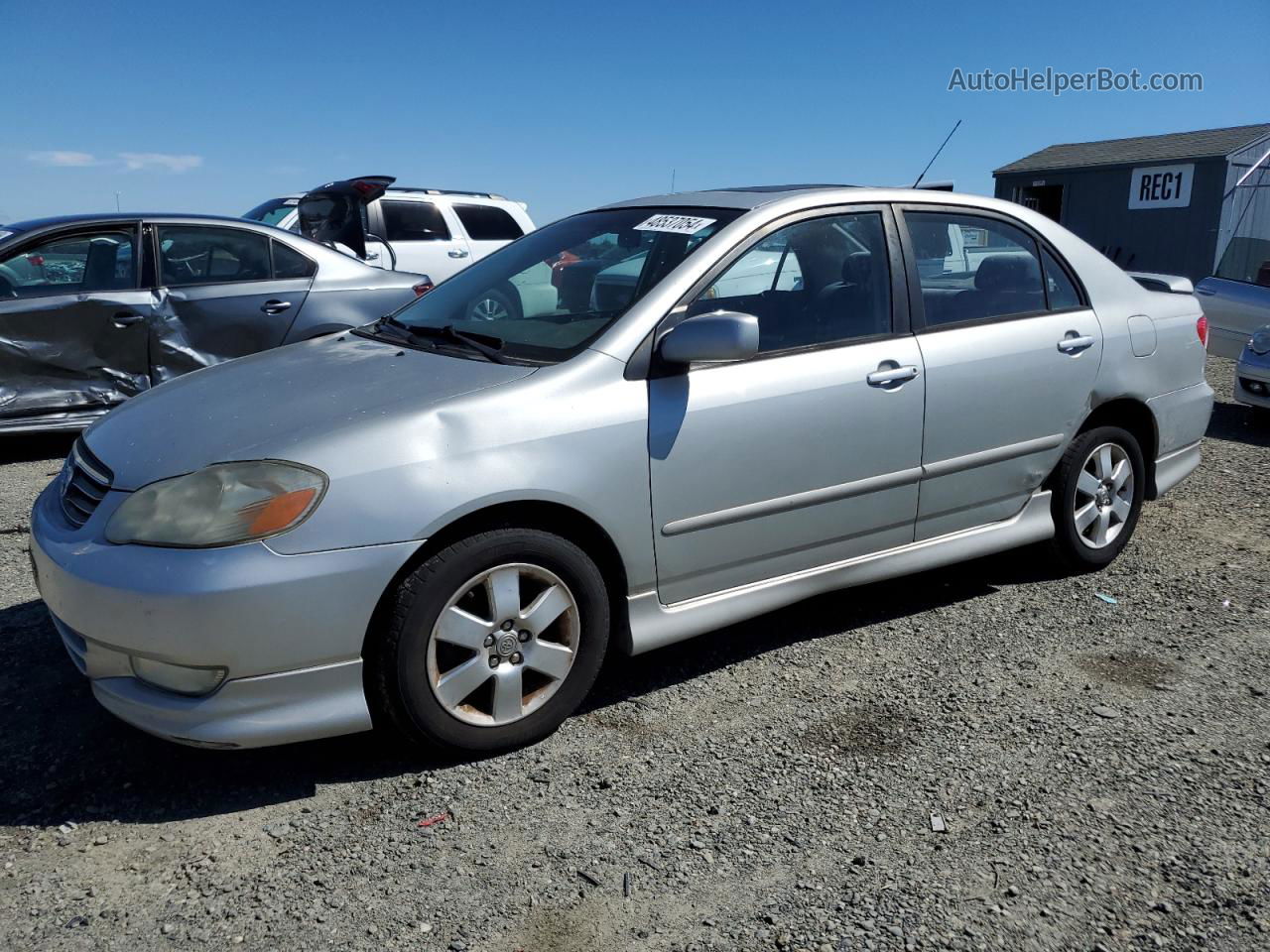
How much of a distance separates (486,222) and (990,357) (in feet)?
28.8

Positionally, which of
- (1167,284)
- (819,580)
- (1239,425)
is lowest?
(1239,425)

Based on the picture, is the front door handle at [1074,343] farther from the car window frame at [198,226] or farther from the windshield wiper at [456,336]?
the car window frame at [198,226]

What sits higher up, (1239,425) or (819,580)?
(819,580)

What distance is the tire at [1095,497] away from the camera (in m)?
4.38

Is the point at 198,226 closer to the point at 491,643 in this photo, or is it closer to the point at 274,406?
the point at 274,406

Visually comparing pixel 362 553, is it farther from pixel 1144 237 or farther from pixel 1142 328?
pixel 1144 237

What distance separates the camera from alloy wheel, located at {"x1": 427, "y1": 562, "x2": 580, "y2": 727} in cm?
295

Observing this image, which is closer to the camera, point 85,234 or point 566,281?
point 566,281

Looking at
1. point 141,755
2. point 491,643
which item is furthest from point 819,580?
point 141,755

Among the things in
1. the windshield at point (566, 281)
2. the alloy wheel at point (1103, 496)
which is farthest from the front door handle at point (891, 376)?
the alloy wheel at point (1103, 496)

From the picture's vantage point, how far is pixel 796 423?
11.4ft

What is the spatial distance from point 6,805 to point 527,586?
1.52m

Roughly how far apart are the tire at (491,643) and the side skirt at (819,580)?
0.61 ft

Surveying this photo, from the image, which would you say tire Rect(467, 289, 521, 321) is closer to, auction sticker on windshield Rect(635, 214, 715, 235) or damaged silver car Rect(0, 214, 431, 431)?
auction sticker on windshield Rect(635, 214, 715, 235)
